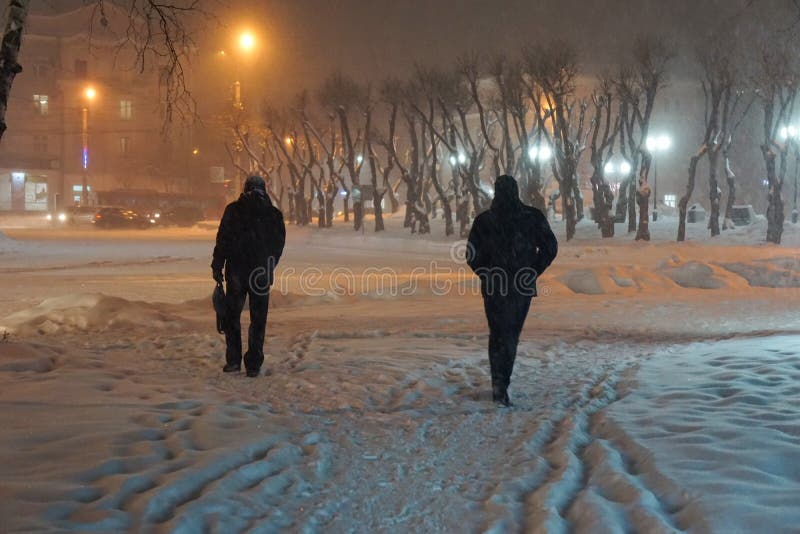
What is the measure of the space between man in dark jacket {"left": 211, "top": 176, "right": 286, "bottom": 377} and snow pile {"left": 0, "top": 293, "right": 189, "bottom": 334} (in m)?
3.53

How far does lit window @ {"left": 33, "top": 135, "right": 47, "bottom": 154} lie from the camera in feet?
254

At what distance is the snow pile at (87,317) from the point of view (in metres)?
9.70

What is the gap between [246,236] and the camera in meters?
6.85

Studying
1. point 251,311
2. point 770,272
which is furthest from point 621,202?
point 251,311

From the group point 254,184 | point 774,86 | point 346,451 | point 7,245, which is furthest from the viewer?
point 774,86

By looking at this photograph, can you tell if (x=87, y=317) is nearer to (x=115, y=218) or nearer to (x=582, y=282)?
(x=582, y=282)

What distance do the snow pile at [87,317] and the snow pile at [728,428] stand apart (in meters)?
6.54

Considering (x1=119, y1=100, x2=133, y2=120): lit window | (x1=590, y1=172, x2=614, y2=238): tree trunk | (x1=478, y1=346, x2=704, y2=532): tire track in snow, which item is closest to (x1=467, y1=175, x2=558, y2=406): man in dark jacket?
(x1=478, y1=346, x2=704, y2=532): tire track in snow

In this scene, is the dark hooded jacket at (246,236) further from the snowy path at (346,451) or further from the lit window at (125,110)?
the lit window at (125,110)

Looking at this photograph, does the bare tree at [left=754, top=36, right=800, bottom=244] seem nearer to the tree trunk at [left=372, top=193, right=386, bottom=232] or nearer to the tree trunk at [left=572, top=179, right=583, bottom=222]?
the tree trunk at [left=572, top=179, right=583, bottom=222]

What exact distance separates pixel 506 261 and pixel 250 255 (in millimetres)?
2419

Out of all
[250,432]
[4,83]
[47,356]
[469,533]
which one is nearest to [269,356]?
[47,356]

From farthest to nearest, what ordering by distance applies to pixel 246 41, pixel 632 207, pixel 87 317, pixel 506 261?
pixel 632 207, pixel 246 41, pixel 87 317, pixel 506 261

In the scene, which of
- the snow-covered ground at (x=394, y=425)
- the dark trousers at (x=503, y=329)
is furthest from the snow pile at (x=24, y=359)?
the dark trousers at (x=503, y=329)
